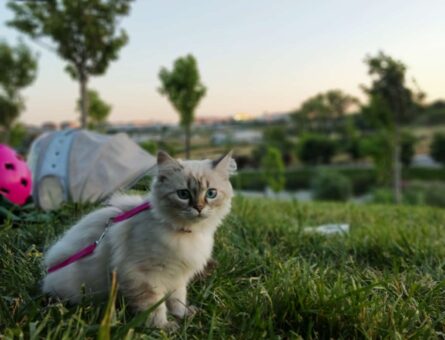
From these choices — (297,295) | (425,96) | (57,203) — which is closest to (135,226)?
(297,295)

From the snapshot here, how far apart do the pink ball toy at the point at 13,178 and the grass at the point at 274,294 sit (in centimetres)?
73

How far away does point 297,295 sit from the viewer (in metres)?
2.04

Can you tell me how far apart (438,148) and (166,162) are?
124ft

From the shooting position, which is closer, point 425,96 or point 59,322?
point 59,322

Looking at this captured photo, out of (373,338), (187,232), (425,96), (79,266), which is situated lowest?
(373,338)

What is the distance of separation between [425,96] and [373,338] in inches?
706

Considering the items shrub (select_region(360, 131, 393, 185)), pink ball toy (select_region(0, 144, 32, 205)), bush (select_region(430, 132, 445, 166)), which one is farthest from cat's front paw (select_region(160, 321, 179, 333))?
bush (select_region(430, 132, 445, 166))

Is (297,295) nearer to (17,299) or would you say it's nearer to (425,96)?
(17,299)

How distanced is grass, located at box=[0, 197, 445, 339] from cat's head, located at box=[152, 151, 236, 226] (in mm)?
446

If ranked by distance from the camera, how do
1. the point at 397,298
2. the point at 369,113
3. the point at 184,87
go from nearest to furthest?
the point at 397,298 → the point at 184,87 → the point at 369,113

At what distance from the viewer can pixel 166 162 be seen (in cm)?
208

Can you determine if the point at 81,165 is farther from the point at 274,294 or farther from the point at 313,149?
the point at 313,149

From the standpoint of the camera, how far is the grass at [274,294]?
1.86 m

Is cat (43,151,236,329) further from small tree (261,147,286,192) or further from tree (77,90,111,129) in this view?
tree (77,90,111,129)
